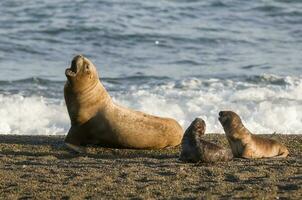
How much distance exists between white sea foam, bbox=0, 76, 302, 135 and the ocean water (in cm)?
2

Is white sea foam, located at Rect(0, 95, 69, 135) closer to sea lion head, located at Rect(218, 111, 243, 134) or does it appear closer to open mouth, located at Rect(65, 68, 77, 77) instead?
open mouth, located at Rect(65, 68, 77, 77)

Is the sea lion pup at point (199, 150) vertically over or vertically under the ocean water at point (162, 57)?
over

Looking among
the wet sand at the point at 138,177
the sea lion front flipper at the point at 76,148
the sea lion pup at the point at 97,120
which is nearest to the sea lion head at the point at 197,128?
the wet sand at the point at 138,177

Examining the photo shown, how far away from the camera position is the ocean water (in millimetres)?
13070

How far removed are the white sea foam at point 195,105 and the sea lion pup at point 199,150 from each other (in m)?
3.69

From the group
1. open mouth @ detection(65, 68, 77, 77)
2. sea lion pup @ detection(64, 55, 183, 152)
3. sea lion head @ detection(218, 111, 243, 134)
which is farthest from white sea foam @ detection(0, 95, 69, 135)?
sea lion head @ detection(218, 111, 243, 134)

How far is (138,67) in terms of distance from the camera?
17141 millimetres

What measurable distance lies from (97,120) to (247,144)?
5.40 ft

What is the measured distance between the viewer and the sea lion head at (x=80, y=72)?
9.34m

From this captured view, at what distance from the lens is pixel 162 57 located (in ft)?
60.5

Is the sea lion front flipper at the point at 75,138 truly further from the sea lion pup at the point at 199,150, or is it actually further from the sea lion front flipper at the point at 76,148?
the sea lion pup at the point at 199,150

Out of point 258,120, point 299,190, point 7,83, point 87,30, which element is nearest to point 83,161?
point 299,190

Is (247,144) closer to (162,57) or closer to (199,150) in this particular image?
(199,150)

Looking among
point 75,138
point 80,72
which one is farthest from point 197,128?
point 80,72
